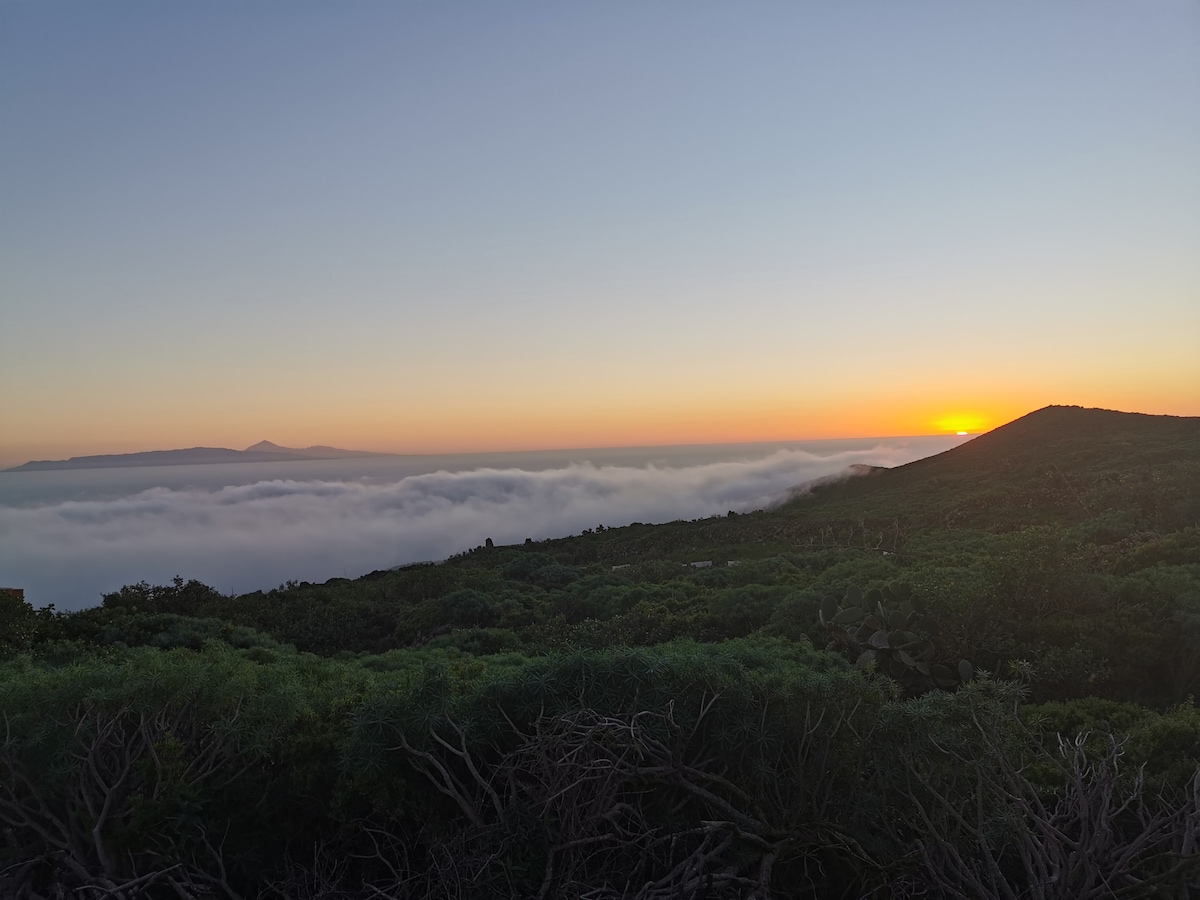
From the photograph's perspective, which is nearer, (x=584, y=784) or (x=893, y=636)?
(x=584, y=784)

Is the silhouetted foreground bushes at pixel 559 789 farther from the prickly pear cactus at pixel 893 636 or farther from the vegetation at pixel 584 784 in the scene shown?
the prickly pear cactus at pixel 893 636

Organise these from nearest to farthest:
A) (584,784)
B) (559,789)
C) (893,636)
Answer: (559,789)
(584,784)
(893,636)

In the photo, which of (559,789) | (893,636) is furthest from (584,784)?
(893,636)

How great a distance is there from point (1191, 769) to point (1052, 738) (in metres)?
1.15

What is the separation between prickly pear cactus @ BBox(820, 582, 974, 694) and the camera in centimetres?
895

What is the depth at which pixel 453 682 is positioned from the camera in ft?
18.5

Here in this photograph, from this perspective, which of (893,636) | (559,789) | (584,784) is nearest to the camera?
(559,789)

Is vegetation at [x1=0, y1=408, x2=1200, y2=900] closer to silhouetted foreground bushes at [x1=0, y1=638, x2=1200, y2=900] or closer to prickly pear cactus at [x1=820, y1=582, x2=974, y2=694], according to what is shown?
silhouetted foreground bushes at [x1=0, y1=638, x2=1200, y2=900]

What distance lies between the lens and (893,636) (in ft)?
30.2

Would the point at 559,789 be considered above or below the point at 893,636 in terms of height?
above

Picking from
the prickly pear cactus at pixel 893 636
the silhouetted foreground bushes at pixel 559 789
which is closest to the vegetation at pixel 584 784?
the silhouetted foreground bushes at pixel 559 789

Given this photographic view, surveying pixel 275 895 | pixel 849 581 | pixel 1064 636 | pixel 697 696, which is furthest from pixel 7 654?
pixel 1064 636

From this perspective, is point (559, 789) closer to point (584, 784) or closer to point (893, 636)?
point (584, 784)

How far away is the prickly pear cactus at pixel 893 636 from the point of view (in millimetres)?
8945
